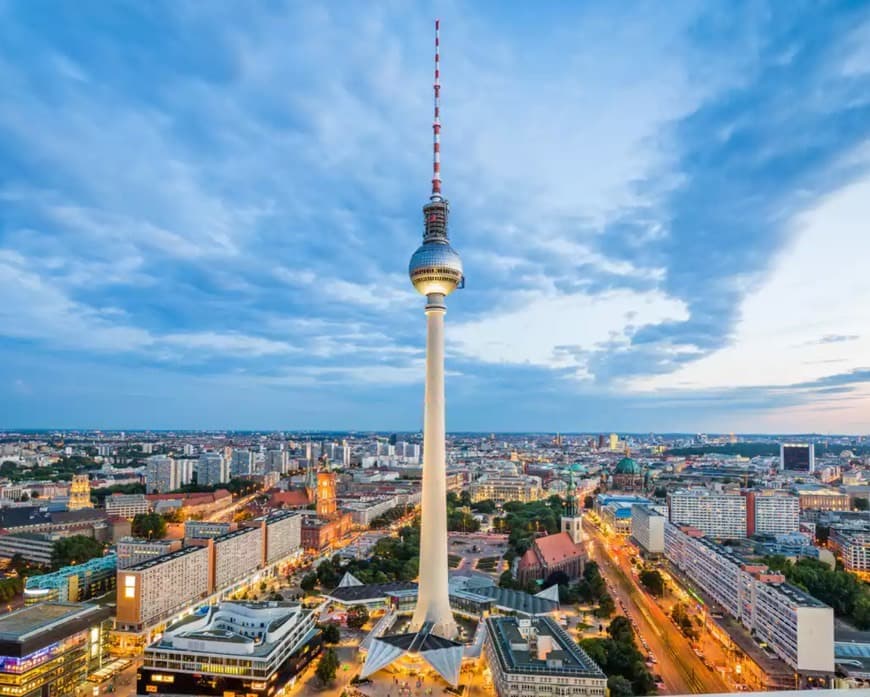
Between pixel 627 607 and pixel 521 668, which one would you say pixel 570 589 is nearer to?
pixel 627 607

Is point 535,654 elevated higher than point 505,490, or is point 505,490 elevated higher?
point 535,654

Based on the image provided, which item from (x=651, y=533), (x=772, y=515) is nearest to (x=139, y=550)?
(x=651, y=533)

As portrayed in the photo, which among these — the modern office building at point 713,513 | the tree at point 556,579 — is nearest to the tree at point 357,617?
the tree at point 556,579

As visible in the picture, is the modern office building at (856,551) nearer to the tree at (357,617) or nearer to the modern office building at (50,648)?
the tree at (357,617)

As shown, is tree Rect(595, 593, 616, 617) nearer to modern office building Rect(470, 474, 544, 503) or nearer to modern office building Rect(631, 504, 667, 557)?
modern office building Rect(631, 504, 667, 557)

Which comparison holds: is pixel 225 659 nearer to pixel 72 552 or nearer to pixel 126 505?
pixel 72 552

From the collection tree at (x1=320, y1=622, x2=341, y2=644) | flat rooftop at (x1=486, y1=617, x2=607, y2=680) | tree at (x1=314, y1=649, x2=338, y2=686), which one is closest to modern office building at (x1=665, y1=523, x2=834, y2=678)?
flat rooftop at (x1=486, y1=617, x2=607, y2=680)
